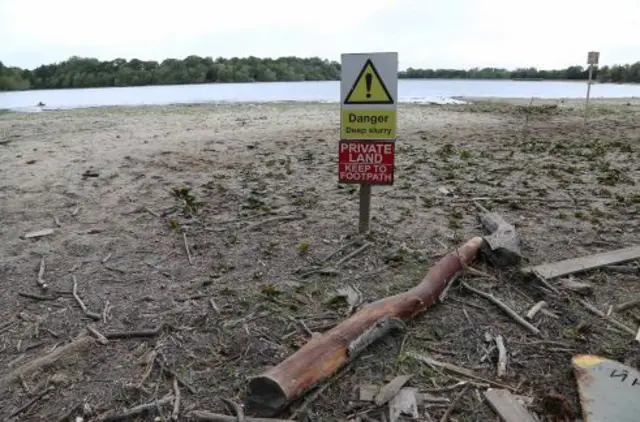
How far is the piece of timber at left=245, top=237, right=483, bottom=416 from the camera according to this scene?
233 cm

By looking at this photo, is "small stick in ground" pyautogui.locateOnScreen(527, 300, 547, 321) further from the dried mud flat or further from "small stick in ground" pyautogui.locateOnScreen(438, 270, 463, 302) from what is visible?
"small stick in ground" pyautogui.locateOnScreen(438, 270, 463, 302)

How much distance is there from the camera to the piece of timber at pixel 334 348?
91.7 inches

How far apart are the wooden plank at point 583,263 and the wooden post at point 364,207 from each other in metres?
1.46

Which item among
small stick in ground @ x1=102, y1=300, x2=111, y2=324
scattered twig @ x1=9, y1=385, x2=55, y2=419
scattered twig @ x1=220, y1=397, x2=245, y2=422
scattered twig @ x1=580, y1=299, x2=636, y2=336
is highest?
scattered twig @ x1=580, y1=299, x2=636, y2=336

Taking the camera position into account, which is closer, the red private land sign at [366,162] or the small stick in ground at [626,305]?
the small stick in ground at [626,305]

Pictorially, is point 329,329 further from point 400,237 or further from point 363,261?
point 400,237

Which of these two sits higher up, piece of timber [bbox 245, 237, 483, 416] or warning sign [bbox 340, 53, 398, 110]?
warning sign [bbox 340, 53, 398, 110]

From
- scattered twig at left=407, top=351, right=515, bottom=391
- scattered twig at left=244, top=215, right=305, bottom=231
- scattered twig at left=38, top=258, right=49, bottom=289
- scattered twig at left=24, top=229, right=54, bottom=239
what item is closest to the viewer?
scattered twig at left=407, top=351, right=515, bottom=391

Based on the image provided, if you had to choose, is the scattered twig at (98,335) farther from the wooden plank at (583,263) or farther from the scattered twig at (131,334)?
the wooden plank at (583,263)

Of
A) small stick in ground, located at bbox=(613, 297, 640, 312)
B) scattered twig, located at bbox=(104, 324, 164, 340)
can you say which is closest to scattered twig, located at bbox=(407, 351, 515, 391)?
small stick in ground, located at bbox=(613, 297, 640, 312)

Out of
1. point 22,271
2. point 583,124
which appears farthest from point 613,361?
point 583,124

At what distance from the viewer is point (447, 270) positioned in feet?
11.6

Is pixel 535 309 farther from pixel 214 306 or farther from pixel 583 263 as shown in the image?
pixel 214 306

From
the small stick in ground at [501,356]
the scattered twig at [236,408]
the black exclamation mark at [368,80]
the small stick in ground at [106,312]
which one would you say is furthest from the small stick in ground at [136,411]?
the black exclamation mark at [368,80]
